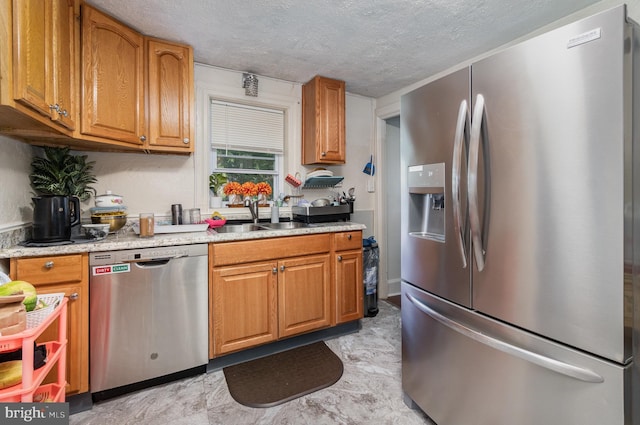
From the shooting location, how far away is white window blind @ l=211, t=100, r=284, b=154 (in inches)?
106

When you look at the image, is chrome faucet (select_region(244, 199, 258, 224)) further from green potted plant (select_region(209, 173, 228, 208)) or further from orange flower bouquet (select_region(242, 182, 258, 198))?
green potted plant (select_region(209, 173, 228, 208))

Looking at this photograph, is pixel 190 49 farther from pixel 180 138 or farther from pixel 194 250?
pixel 194 250

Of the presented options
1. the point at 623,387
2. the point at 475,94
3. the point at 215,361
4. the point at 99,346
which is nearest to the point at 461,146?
the point at 475,94

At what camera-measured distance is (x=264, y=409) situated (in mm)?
1680

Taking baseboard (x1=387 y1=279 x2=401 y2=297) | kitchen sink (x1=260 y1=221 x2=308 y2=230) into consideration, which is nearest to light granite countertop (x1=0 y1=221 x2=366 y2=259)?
kitchen sink (x1=260 y1=221 x2=308 y2=230)

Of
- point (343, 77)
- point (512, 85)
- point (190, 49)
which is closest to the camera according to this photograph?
point (512, 85)

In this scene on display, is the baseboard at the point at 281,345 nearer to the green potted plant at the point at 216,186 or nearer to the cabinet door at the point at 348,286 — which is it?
the cabinet door at the point at 348,286

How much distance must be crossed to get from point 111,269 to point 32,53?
1121 millimetres

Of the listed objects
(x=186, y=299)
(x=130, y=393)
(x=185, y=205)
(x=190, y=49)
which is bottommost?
(x=130, y=393)

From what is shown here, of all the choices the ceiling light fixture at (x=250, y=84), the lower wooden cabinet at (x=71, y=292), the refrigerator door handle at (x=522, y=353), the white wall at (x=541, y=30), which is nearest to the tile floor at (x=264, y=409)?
the lower wooden cabinet at (x=71, y=292)

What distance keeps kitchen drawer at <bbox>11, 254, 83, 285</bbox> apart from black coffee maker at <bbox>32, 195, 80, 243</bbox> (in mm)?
174

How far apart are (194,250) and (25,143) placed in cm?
123

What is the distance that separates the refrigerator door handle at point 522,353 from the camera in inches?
36.2

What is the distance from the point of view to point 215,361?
6.74 ft
